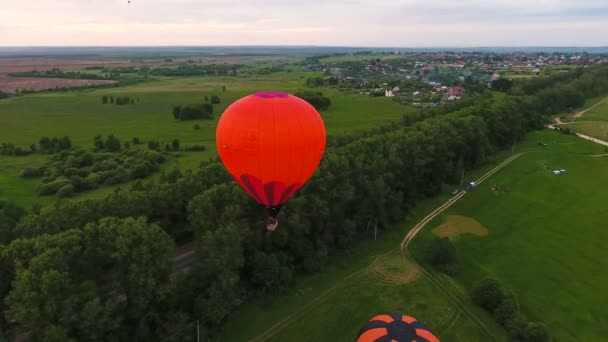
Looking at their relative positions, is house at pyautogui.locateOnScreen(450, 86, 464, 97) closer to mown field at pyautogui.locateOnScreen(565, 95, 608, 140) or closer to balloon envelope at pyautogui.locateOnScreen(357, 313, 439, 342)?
mown field at pyautogui.locateOnScreen(565, 95, 608, 140)

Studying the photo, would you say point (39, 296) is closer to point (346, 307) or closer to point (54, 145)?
point (346, 307)

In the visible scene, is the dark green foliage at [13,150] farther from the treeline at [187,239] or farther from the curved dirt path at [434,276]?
the curved dirt path at [434,276]

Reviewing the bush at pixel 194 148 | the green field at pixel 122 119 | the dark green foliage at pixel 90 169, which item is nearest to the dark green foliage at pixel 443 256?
the green field at pixel 122 119

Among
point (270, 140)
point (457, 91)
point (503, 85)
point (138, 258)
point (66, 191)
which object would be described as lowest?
point (66, 191)

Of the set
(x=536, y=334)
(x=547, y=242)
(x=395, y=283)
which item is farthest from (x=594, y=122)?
(x=536, y=334)

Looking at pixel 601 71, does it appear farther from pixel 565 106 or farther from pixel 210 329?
pixel 210 329

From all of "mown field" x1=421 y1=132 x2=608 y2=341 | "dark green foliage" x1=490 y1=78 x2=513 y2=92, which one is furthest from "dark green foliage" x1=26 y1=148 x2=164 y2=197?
"dark green foliage" x1=490 y1=78 x2=513 y2=92

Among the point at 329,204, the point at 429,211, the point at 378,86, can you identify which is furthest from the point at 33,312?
the point at 378,86
